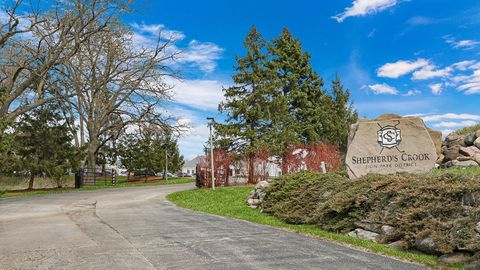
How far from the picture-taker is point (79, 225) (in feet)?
35.0

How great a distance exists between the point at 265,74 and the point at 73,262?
2530 cm

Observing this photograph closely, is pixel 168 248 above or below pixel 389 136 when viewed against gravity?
below

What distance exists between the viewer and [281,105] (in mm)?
28141

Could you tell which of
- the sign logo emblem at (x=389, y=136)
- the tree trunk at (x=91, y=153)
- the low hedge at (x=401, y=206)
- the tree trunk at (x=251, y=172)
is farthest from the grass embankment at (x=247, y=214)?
the tree trunk at (x=91, y=153)

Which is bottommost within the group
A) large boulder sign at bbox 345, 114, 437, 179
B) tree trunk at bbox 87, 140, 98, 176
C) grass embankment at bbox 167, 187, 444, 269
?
grass embankment at bbox 167, 187, 444, 269

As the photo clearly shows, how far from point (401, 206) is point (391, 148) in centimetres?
403

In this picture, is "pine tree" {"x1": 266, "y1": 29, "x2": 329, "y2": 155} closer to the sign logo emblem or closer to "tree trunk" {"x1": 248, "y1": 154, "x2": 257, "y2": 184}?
"tree trunk" {"x1": 248, "y1": 154, "x2": 257, "y2": 184}

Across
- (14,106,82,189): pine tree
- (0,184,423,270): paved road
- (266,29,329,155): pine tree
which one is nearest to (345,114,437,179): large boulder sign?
(0,184,423,270): paved road

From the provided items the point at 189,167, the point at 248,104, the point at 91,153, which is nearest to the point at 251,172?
the point at 248,104

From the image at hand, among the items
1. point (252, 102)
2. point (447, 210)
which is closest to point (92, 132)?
point (252, 102)

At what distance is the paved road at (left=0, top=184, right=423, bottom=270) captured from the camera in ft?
19.7

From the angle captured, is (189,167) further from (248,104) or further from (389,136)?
(389,136)

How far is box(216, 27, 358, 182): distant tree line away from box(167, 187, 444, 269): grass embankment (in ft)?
18.3

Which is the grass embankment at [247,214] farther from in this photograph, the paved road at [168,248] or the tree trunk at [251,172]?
the tree trunk at [251,172]
